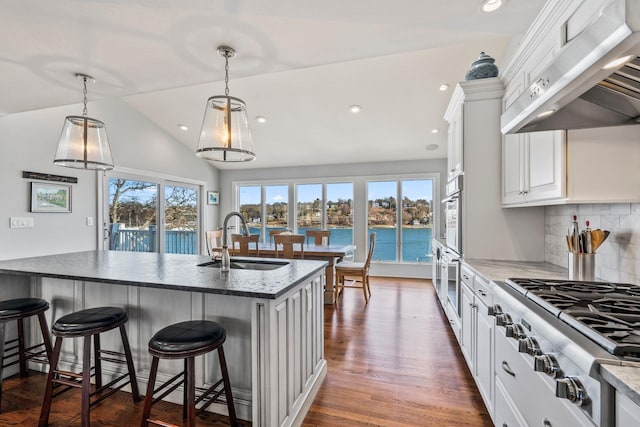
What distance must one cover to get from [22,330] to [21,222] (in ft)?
6.05

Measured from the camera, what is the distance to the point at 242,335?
1.82 metres

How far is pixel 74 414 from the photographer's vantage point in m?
1.86

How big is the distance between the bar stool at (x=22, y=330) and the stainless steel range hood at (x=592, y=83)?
318 cm

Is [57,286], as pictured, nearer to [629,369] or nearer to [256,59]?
[256,59]

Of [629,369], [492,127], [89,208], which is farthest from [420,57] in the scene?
[89,208]

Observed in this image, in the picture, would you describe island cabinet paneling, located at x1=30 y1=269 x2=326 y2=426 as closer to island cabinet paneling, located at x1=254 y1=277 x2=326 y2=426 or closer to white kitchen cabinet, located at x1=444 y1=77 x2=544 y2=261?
island cabinet paneling, located at x1=254 y1=277 x2=326 y2=426

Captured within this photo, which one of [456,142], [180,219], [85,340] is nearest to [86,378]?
[85,340]

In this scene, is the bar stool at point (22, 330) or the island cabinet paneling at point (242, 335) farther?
the bar stool at point (22, 330)

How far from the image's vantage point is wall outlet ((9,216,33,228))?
3.31m

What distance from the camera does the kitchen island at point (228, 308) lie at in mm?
1518

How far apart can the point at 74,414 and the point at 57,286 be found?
968mm

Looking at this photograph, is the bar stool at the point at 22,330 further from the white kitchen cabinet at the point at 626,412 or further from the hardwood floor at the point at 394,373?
the white kitchen cabinet at the point at 626,412

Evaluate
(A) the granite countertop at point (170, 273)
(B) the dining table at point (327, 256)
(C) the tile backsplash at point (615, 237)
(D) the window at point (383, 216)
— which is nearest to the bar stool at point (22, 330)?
(A) the granite countertop at point (170, 273)

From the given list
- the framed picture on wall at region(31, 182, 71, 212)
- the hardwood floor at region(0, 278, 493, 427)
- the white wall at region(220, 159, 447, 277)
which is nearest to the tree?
the framed picture on wall at region(31, 182, 71, 212)
